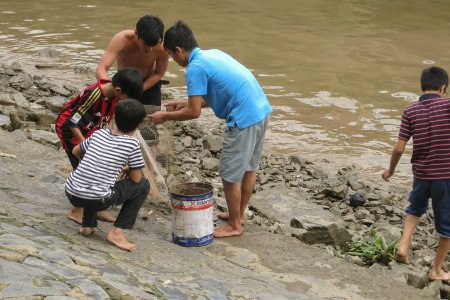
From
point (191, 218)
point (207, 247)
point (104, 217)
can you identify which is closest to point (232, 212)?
point (207, 247)

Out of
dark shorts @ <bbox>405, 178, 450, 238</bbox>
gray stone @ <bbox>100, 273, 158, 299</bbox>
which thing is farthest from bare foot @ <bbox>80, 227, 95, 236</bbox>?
dark shorts @ <bbox>405, 178, 450, 238</bbox>

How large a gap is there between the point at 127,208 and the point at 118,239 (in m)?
0.22

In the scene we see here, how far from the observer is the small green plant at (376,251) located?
5543 millimetres

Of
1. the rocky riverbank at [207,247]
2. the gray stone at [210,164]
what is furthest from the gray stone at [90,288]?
the gray stone at [210,164]

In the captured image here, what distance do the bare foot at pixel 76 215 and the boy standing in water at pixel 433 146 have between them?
239 centimetres

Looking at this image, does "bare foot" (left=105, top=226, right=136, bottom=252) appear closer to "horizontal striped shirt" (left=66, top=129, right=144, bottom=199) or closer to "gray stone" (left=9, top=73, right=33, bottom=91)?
"horizontal striped shirt" (left=66, top=129, right=144, bottom=199)

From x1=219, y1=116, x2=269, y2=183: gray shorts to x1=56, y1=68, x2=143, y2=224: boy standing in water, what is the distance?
0.77 m

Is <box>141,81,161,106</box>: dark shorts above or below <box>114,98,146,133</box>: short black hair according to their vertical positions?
below

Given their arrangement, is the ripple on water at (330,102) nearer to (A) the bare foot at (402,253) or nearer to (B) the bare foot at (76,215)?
(A) the bare foot at (402,253)

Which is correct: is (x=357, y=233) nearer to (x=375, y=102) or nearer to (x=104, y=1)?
(x=375, y=102)

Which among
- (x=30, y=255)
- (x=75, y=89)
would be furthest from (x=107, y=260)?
(x=75, y=89)

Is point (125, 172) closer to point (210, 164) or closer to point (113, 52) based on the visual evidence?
point (113, 52)

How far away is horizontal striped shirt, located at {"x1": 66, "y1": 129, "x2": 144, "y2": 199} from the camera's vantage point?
14.9ft

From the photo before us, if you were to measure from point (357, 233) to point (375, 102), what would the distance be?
4.91 meters
